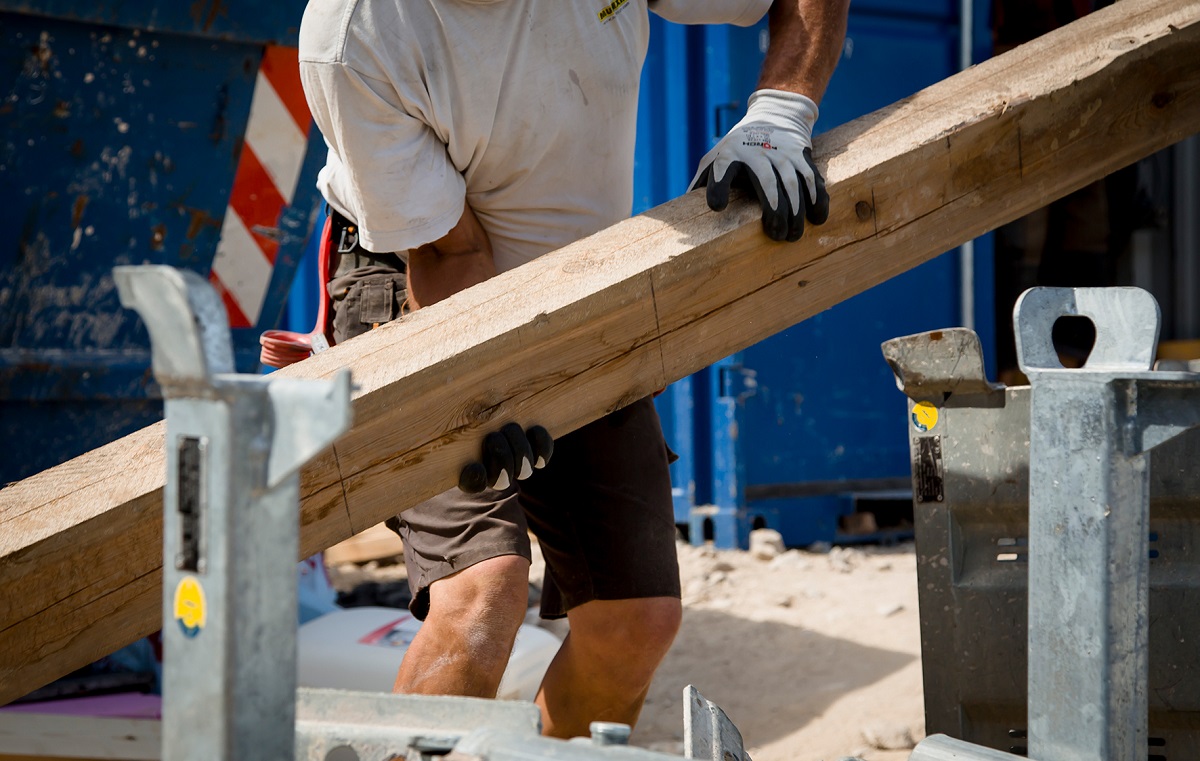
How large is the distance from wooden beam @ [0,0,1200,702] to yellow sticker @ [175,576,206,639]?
52 centimetres

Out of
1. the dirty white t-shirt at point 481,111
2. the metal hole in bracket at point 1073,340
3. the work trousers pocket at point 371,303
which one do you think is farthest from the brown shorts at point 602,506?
the metal hole in bracket at point 1073,340

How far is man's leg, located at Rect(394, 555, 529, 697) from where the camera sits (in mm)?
1906

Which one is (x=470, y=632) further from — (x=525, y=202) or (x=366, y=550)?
(x=366, y=550)

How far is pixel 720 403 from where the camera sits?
5.00m

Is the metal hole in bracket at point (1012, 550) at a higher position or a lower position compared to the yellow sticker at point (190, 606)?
lower

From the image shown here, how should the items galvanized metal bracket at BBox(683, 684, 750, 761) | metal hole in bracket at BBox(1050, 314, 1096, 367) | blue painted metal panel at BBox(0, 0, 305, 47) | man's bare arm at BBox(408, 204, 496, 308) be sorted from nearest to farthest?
1. galvanized metal bracket at BBox(683, 684, 750, 761)
2. man's bare arm at BBox(408, 204, 496, 308)
3. blue painted metal panel at BBox(0, 0, 305, 47)
4. metal hole in bracket at BBox(1050, 314, 1096, 367)

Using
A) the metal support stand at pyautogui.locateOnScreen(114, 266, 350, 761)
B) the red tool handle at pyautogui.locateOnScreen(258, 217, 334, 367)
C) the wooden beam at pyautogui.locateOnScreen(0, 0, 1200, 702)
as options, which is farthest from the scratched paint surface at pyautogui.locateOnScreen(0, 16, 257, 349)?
the metal support stand at pyautogui.locateOnScreen(114, 266, 350, 761)

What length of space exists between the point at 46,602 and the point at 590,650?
112 centimetres

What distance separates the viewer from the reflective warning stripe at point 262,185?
9.84ft

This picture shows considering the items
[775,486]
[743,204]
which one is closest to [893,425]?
[775,486]

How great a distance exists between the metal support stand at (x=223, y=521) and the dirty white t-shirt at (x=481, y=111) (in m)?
1.13

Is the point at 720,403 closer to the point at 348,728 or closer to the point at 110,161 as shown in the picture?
the point at 110,161

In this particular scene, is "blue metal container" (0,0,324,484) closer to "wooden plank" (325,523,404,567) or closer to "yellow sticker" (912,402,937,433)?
"yellow sticker" (912,402,937,433)

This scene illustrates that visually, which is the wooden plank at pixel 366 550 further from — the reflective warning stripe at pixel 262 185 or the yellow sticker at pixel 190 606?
the yellow sticker at pixel 190 606
